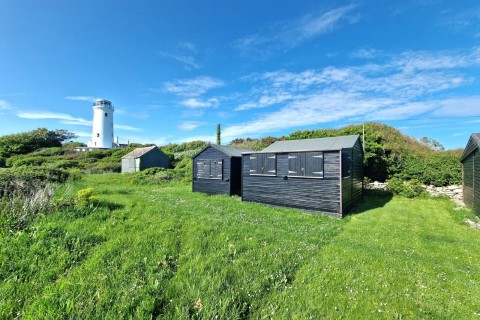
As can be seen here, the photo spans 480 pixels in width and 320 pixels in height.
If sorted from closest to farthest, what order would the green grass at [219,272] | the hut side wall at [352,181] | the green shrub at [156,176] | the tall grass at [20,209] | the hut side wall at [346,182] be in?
the green grass at [219,272] < the tall grass at [20,209] < the hut side wall at [346,182] < the hut side wall at [352,181] < the green shrub at [156,176]

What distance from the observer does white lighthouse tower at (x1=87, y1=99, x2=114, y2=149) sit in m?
55.0

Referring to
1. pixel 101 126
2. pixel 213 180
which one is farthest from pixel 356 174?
pixel 101 126

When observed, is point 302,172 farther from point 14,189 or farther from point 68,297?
point 14,189

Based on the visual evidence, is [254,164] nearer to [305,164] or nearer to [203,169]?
[305,164]

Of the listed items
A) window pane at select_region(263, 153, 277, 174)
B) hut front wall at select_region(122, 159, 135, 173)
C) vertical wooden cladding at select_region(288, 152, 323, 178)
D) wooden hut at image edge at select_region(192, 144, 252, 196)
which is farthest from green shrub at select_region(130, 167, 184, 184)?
vertical wooden cladding at select_region(288, 152, 323, 178)

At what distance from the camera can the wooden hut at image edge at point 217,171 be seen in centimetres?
1616

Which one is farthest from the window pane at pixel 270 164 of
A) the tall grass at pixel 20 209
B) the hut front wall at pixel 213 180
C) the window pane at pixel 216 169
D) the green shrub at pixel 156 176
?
the green shrub at pixel 156 176

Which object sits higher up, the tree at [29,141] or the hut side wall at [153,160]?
the tree at [29,141]

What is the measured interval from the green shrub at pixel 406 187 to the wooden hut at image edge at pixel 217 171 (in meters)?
12.0

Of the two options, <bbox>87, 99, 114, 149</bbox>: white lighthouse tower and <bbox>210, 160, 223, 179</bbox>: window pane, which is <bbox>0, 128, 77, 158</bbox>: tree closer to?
<bbox>87, 99, 114, 149</bbox>: white lighthouse tower

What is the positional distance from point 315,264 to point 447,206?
1338 centimetres

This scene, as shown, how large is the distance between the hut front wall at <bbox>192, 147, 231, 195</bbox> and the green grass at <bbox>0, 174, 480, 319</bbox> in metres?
8.70

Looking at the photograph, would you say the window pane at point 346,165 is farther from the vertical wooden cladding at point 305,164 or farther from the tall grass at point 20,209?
the tall grass at point 20,209

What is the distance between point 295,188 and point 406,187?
10273 millimetres
